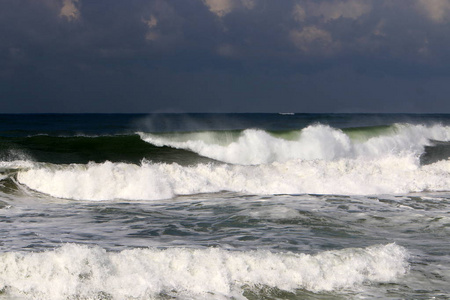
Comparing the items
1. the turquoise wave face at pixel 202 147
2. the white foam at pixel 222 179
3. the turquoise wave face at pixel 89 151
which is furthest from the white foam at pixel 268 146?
the white foam at pixel 222 179

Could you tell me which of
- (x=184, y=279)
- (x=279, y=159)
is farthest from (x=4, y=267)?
(x=279, y=159)

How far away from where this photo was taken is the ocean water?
6.79m

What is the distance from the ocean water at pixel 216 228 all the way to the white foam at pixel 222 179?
0.05 m

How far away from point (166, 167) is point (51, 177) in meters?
3.50

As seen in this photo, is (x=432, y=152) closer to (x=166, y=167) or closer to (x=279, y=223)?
(x=166, y=167)

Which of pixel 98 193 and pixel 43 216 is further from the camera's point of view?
pixel 98 193

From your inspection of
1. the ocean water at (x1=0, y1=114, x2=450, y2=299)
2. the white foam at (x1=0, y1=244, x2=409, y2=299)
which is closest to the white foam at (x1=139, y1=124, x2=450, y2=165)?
the ocean water at (x1=0, y1=114, x2=450, y2=299)

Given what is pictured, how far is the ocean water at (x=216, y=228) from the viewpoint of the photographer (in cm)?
679

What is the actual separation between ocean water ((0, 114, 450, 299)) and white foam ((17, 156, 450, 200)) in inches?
1.8

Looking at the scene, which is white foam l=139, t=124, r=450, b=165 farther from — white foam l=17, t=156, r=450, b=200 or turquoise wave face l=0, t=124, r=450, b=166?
white foam l=17, t=156, r=450, b=200

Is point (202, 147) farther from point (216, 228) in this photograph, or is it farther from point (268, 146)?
point (216, 228)

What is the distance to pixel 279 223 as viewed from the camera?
1041cm

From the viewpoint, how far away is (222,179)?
17047 millimetres

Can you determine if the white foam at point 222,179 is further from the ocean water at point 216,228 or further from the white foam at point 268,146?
the white foam at point 268,146
